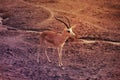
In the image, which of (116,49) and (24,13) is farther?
(24,13)

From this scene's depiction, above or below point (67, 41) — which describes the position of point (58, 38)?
above

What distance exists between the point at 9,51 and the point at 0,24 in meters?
2.10

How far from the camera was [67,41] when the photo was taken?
25.6ft

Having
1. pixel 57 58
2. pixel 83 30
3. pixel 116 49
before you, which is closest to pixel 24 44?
pixel 57 58

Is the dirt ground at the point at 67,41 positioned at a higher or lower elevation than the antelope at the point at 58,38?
lower

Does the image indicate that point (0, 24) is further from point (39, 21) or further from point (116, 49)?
point (116, 49)

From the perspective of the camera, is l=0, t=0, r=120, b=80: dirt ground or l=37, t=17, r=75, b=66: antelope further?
l=37, t=17, r=75, b=66: antelope

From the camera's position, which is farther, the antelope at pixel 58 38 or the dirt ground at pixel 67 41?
the antelope at pixel 58 38

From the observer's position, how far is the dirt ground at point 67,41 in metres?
6.43

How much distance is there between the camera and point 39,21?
9203mm

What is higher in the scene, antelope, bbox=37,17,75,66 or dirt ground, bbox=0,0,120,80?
antelope, bbox=37,17,75,66

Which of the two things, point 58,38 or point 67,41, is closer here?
point 58,38

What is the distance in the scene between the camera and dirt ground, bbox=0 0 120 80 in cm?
643

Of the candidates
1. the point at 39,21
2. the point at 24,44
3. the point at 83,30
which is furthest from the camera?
the point at 39,21
